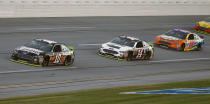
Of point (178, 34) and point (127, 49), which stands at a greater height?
point (178, 34)

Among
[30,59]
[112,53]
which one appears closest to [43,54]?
[30,59]

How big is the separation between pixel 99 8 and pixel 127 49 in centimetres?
1414

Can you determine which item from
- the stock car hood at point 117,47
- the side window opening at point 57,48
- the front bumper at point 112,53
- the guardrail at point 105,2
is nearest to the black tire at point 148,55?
the stock car hood at point 117,47

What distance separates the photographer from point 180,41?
3275cm

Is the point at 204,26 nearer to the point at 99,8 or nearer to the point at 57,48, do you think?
the point at 99,8

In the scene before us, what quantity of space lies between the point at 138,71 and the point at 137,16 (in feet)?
63.0

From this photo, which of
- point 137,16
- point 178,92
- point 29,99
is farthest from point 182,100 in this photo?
point 137,16

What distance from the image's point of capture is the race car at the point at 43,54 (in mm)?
22828

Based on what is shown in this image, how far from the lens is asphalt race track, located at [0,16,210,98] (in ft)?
65.9

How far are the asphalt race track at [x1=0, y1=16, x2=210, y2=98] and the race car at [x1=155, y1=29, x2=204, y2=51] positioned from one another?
→ 1.79 feet

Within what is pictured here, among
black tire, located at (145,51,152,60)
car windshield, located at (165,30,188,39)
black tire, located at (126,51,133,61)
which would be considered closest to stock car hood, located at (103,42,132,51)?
black tire, located at (126,51,133,61)

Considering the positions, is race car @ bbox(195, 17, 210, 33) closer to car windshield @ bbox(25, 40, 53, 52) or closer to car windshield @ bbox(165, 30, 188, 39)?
car windshield @ bbox(165, 30, 188, 39)

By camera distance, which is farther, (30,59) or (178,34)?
(178,34)

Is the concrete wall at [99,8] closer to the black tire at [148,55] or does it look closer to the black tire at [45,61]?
the black tire at [148,55]
